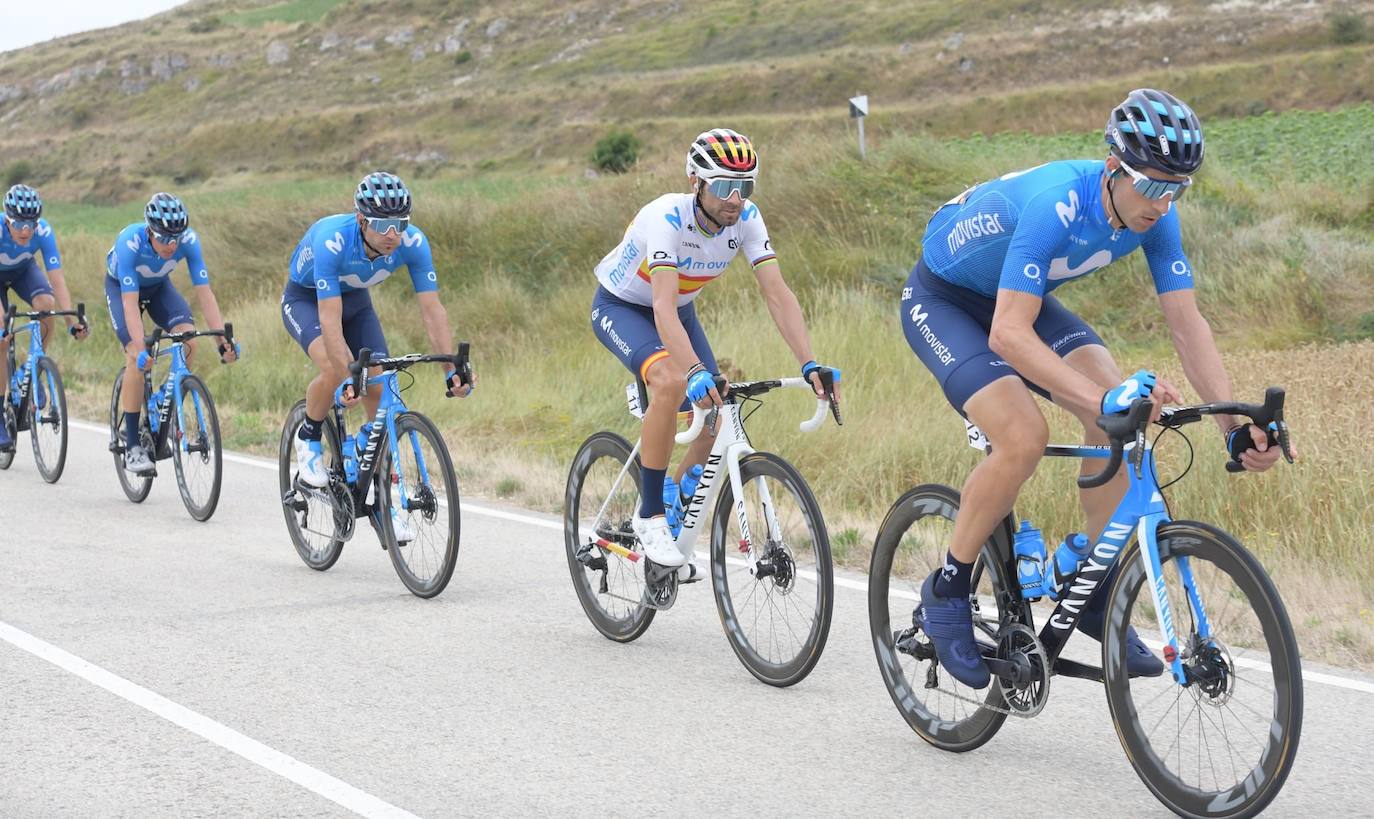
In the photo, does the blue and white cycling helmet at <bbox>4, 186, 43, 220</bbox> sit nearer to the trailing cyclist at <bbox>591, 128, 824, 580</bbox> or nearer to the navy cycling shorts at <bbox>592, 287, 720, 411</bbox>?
the navy cycling shorts at <bbox>592, 287, 720, 411</bbox>

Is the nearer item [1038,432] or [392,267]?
[1038,432]

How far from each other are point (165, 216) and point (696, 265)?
5122 mm

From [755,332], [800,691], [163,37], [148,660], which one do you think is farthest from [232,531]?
[163,37]

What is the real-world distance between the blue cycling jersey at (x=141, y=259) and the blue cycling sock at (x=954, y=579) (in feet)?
22.5

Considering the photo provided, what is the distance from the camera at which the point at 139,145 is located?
105500 mm

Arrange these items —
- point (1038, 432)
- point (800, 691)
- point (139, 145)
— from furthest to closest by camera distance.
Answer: point (139, 145) < point (800, 691) < point (1038, 432)

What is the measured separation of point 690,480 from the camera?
6188mm

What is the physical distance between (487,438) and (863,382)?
10.8 ft

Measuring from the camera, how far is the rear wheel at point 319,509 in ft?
26.5

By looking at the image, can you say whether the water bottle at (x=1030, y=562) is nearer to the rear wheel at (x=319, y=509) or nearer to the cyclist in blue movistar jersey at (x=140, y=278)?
the rear wheel at (x=319, y=509)

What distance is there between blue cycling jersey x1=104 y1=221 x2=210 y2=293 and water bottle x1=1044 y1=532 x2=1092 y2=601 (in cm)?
724

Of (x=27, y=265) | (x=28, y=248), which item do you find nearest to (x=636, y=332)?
(x=28, y=248)

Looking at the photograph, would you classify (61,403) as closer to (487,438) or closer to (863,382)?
(487,438)

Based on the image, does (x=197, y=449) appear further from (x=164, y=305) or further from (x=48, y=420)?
(x=48, y=420)
